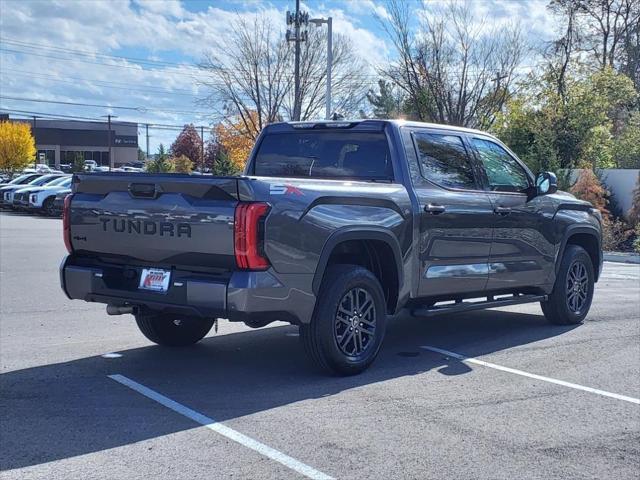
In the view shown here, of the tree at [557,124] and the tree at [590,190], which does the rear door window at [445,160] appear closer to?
the tree at [590,190]

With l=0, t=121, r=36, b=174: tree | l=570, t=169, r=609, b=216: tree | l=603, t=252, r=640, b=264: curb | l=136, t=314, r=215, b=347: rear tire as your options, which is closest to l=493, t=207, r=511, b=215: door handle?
l=136, t=314, r=215, b=347: rear tire

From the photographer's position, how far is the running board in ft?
22.8

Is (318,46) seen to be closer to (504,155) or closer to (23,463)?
(504,155)

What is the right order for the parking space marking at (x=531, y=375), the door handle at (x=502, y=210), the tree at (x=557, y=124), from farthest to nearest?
the tree at (x=557, y=124) → the door handle at (x=502, y=210) → the parking space marking at (x=531, y=375)

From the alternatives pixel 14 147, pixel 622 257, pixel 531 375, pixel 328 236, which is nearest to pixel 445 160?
pixel 328 236

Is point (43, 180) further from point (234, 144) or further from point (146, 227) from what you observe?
point (146, 227)

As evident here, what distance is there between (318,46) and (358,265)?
28659 millimetres

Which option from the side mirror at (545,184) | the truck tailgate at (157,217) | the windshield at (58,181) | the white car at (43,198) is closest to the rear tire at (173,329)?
the truck tailgate at (157,217)

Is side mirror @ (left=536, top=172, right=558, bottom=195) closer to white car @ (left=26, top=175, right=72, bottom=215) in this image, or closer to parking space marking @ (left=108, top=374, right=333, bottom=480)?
parking space marking @ (left=108, top=374, right=333, bottom=480)

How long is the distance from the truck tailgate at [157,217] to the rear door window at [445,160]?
2335mm

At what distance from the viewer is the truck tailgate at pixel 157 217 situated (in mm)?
5414

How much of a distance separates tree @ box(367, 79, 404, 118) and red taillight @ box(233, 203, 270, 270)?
27.2 m

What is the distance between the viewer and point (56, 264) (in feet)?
46.2

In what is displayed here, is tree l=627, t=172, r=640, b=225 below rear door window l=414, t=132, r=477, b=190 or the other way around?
below
